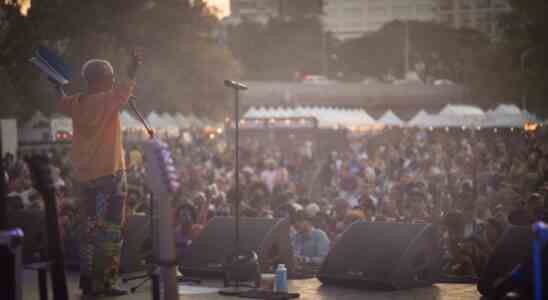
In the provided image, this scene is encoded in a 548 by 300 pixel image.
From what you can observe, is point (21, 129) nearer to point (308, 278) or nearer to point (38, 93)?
point (38, 93)

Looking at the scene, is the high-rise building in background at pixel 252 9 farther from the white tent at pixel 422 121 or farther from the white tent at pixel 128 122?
the white tent at pixel 128 122

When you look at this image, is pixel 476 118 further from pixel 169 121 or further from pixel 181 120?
pixel 181 120

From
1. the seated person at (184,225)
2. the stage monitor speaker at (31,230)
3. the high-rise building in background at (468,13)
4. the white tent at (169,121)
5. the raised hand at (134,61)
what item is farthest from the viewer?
the high-rise building in background at (468,13)

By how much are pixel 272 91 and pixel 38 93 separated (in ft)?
124

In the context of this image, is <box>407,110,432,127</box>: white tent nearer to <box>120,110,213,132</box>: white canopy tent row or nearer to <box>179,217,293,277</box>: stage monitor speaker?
<box>120,110,213,132</box>: white canopy tent row

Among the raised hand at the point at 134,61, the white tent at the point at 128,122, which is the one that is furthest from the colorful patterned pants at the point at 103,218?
the white tent at the point at 128,122

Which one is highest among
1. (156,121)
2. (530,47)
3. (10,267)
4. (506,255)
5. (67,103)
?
(530,47)

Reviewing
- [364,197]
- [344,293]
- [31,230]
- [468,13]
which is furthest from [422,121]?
[468,13]

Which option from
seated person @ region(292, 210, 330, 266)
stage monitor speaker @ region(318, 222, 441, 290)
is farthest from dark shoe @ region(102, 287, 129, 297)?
seated person @ region(292, 210, 330, 266)

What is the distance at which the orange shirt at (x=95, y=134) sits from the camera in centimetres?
708

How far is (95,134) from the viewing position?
23.4ft

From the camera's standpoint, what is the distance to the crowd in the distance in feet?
36.7

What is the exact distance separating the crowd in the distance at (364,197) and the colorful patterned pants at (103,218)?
112 inches

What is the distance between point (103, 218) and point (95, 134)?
618 millimetres
